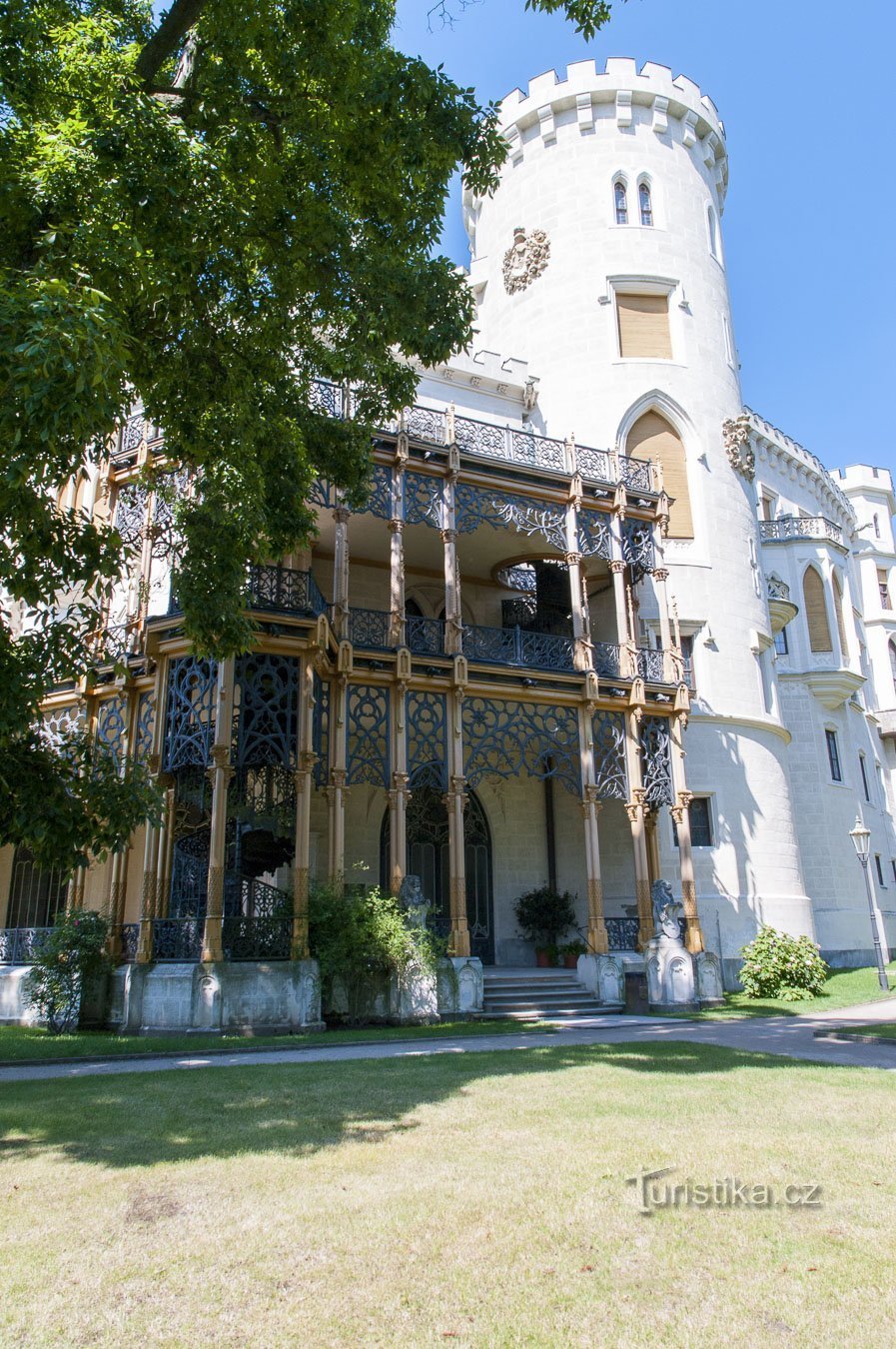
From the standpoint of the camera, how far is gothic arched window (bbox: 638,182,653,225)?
26719mm

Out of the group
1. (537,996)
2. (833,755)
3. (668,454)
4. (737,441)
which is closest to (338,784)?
(537,996)

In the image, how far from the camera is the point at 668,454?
24984 mm

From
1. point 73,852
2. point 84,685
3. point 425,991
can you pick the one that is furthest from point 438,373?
point 73,852

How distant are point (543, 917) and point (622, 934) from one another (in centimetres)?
287

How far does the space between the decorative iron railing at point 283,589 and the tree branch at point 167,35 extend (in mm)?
6879

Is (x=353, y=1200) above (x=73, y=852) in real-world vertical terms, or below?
below

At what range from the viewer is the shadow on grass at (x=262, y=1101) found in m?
6.36

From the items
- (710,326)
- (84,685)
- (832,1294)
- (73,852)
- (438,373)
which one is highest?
(710,326)

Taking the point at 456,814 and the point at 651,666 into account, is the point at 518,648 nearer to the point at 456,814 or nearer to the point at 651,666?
the point at 651,666

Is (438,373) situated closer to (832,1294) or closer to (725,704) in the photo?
(725,704)

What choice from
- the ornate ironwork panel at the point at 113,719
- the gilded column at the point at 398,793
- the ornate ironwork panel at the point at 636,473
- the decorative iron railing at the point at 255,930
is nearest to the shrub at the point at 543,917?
the gilded column at the point at 398,793

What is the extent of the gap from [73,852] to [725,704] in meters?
17.9

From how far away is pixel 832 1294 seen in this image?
3824 millimetres

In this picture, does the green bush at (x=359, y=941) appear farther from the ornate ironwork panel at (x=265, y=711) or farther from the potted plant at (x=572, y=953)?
the potted plant at (x=572, y=953)
